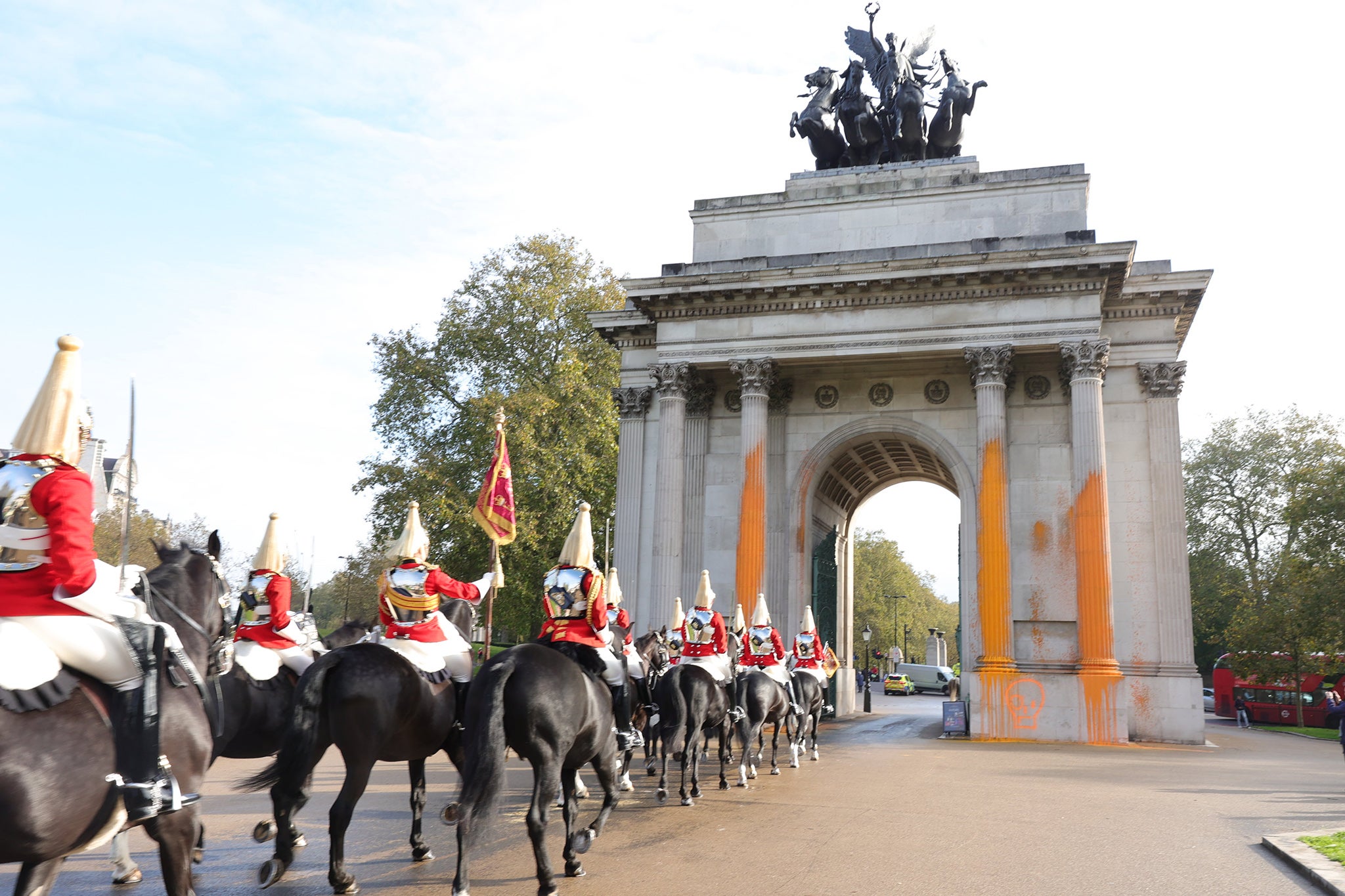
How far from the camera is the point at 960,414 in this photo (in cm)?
2786

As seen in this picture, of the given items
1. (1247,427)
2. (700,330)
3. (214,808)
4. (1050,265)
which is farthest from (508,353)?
(1247,427)

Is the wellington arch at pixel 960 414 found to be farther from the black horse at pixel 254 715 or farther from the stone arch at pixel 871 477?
the black horse at pixel 254 715

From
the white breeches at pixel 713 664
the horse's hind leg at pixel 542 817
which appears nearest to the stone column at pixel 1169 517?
the white breeches at pixel 713 664

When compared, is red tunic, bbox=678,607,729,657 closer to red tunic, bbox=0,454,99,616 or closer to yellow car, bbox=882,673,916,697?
red tunic, bbox=0,454,99,616

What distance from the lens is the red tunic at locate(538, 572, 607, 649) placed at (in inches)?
369

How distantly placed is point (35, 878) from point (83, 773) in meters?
1.06

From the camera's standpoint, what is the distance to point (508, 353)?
40.5 meters

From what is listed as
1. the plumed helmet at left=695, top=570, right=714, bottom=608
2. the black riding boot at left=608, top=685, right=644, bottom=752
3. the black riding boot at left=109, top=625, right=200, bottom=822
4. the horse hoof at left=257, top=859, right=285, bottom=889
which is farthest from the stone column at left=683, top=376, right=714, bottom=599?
the black riding boot at left=109, top=625, right=200, bottom=822

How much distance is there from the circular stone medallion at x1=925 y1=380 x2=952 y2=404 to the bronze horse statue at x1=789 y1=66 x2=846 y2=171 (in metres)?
7.71

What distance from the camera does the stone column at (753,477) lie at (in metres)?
26.9

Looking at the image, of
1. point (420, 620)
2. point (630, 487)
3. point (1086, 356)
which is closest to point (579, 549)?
point (420, 620)

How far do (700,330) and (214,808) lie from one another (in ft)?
63.5

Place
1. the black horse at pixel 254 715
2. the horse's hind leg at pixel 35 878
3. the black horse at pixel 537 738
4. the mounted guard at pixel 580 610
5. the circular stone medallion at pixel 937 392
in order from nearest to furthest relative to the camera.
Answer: the horse's hind leg at pixel 35 878 → the black horse at pixel 537 738 → the black horse at pixel 254 715 → the mounted guard at pixel 580 610 → the circular stone medallion at pixel 937 392

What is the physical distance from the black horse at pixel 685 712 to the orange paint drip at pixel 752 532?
13038mm
